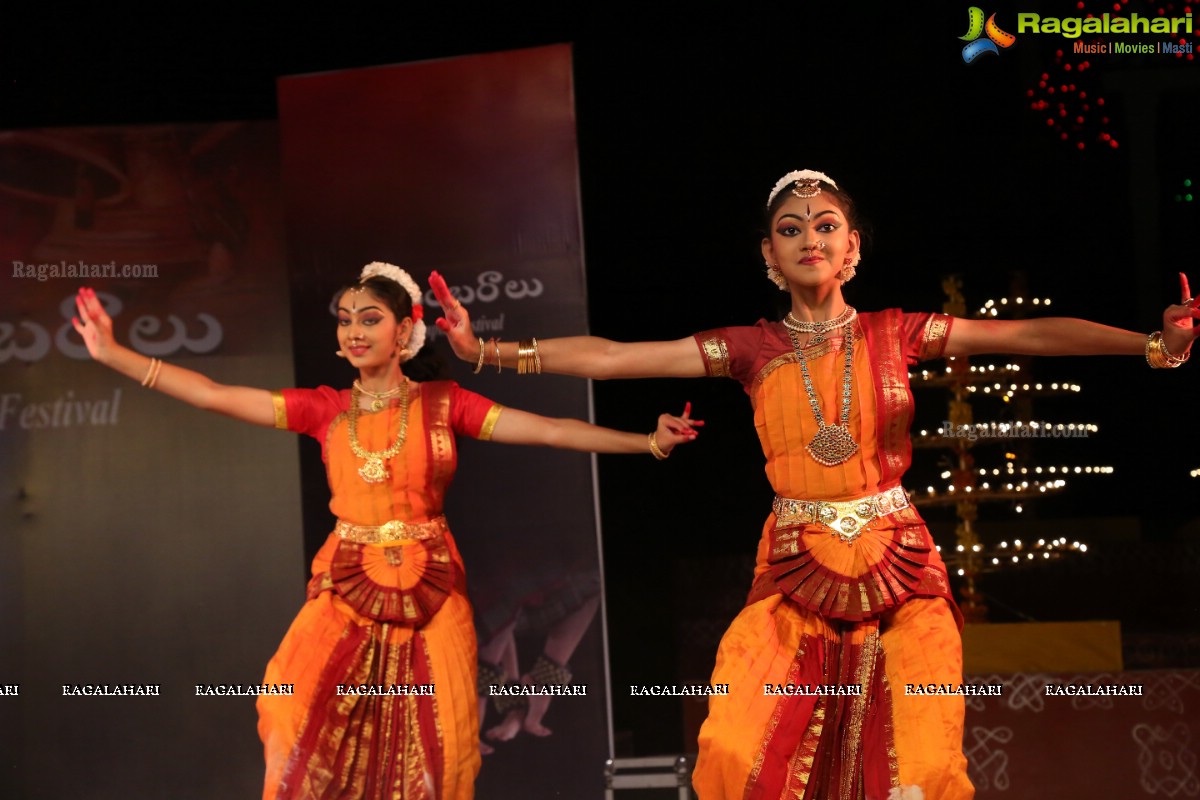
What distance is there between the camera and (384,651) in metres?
4.17

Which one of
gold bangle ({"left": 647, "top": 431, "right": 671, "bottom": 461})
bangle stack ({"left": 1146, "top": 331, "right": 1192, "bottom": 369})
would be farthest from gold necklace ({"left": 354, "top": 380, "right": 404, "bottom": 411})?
bangle stack ({"left": 1146, "top": 331, "right": 1192, "bottom": 369})

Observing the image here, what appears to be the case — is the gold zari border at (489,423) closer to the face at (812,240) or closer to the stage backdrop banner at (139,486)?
the face at (812,240)

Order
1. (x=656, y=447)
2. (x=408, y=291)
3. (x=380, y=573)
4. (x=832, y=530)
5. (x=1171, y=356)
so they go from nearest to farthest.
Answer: (x=1171, y=356) → (x=832, y=530) → (x=656, y=447) → (x=380, y=573) → (x=408, y=291)

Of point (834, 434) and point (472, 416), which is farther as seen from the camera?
point (472, 416)

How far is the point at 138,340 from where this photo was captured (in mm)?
5484

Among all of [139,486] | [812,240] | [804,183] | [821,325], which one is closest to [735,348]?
[821,325]

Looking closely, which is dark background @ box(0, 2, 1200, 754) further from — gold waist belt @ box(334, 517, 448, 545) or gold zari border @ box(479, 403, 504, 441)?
gold waist belt @ box(334, 517, 448, 545)

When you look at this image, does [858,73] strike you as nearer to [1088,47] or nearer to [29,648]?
[1088,47]

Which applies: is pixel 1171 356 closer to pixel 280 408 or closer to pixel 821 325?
pixel 821 325

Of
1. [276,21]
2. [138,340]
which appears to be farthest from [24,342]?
[276,21]

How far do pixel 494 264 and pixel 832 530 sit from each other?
1.93 meters

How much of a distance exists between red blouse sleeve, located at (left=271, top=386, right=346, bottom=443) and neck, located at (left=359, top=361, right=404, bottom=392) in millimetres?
103

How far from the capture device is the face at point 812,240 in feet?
12.0

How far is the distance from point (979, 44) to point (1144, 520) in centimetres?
173
